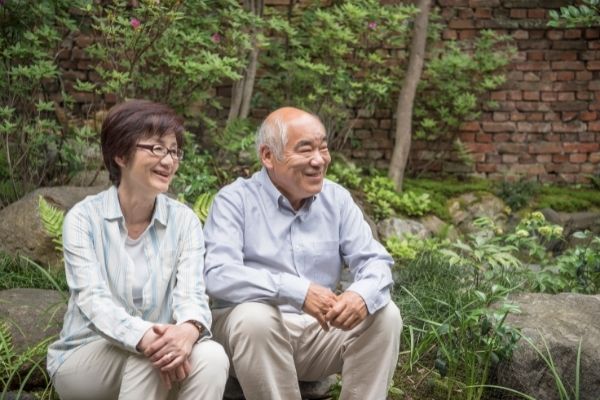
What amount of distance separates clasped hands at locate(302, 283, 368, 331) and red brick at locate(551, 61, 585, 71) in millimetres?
5449

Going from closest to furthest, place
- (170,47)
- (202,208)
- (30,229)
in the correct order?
(202,208)
(30,229)
(170,47)

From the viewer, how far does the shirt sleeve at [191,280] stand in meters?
2.74

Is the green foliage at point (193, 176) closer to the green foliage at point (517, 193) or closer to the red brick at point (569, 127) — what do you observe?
the green foliage at point (517, 193)

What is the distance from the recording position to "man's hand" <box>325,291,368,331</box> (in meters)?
2.90

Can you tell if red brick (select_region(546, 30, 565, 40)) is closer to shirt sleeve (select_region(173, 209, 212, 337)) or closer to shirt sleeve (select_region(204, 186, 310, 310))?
shirt sleeve (select_region(204, 186, 310, 310))

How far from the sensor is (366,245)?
3.24 meters

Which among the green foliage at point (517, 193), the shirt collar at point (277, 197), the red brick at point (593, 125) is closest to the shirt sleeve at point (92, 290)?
the shirt collar at point (277, 197)

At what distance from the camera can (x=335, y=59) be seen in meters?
7.07

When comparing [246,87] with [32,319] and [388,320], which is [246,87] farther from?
[388,320]

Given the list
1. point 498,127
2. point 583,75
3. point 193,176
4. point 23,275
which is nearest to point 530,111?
point 498,127

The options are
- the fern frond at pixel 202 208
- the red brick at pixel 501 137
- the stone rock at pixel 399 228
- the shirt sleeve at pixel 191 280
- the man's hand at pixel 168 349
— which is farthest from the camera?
the red brick at pixel 501 137

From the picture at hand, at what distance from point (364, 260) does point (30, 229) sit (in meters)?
2.32

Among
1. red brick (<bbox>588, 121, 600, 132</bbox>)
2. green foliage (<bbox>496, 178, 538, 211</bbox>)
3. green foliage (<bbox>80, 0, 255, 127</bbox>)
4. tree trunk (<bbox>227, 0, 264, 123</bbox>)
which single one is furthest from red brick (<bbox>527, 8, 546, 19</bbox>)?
green foliage (<bbox>80, 0, 255, 127</bbox>)

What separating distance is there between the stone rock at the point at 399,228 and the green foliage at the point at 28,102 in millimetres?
2346
